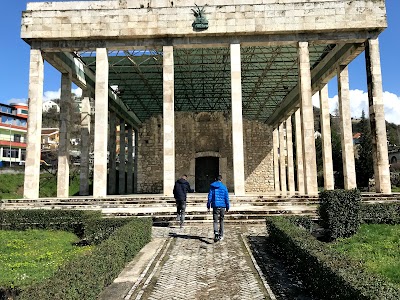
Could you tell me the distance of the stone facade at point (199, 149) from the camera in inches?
1216

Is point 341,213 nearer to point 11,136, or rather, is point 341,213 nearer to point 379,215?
point 379,215

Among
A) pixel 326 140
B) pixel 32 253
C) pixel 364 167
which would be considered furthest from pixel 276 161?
pixel 32 253

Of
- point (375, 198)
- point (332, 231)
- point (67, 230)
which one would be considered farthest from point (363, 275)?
point (375, 198)

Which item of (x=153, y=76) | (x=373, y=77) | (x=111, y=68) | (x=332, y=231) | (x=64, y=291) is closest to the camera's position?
(x=64, y=291)

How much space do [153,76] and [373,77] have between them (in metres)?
14.0

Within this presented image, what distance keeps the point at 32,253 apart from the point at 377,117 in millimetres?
15780

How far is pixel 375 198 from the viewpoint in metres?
13.8

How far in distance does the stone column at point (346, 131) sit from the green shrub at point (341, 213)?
966 centimetres

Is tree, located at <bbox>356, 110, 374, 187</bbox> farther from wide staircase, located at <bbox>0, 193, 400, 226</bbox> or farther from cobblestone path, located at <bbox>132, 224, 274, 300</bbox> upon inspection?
cobblestone path, located at <bbox>132, 224, 274, 300</bbox>

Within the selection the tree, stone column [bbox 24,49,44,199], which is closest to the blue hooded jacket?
stone column [bbox 24,49,44,199]

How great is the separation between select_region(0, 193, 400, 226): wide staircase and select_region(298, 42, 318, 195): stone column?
72.8 inches

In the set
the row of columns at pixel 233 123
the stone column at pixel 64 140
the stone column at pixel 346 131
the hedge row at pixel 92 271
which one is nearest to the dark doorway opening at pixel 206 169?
the stone column at pixel 64 140

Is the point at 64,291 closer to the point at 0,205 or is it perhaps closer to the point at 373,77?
the point at 0,205

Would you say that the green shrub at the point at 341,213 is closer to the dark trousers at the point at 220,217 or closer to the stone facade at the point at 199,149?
the dark trousers at the point at 220,217
